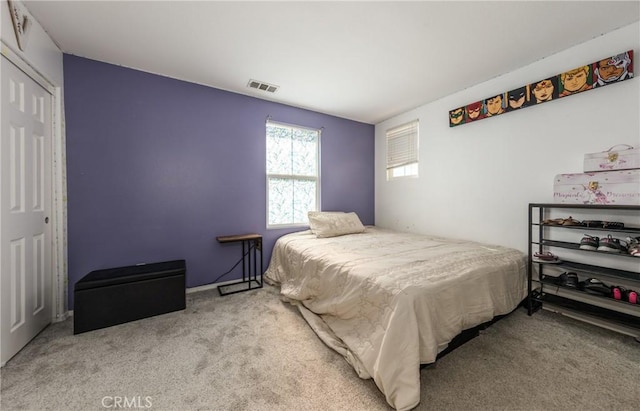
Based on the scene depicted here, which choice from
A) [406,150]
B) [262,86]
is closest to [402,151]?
A: [406,150]

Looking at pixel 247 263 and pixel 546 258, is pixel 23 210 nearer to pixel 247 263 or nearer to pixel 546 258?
pixel 247 263

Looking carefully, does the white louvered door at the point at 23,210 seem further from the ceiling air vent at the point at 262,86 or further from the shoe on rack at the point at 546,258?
the shoe on rack at the point at 546,258

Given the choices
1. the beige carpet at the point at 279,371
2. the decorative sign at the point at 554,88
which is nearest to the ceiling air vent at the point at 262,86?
the decorative sign at the point at 554,88

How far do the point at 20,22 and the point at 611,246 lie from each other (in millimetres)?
4555

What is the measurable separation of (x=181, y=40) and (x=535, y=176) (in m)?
3.54

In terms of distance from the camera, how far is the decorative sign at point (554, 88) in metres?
1.84

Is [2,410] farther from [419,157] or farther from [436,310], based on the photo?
[419,157]

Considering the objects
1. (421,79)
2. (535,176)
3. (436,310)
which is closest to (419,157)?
(421,79)

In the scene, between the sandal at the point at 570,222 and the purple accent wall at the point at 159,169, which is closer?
the sandal at the point at 570,222

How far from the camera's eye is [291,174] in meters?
3.42

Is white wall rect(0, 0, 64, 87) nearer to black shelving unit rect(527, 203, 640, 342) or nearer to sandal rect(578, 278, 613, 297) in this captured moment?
black shelving unit rect(527, 203, 640, 342)

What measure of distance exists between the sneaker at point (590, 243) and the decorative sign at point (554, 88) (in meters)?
1.27

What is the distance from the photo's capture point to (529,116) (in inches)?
93.0

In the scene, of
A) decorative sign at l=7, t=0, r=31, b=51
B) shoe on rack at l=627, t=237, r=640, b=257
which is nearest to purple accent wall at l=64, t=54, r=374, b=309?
decorative sign at l=7, t=0, r=31, b=51
